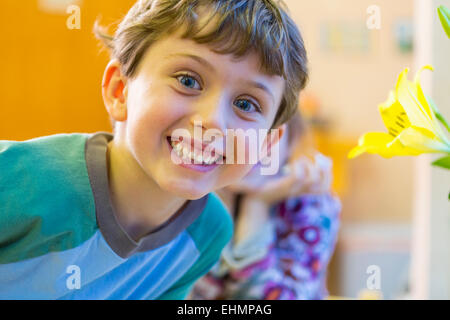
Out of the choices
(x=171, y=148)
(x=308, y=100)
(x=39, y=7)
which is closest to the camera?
(x=171, y=148)

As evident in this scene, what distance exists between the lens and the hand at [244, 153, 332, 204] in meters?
1.01

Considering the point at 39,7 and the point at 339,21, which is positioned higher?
the point at 339,21

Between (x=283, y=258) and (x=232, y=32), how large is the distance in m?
0.58

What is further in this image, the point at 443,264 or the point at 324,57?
the point at 324,57

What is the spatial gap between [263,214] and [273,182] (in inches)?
2.5

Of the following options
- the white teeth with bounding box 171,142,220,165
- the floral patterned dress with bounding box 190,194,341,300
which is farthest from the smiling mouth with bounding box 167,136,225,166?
the floral patterned dress with bounding box 190,194,341,300

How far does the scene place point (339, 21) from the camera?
2.40 metres

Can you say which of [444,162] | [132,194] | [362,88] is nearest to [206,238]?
[132,194]

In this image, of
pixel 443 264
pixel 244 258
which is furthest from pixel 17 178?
pixel 443 264

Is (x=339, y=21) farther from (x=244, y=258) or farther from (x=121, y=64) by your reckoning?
(x=121, y=64)

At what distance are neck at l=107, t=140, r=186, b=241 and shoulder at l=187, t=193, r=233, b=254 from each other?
Answer: 76 millimetres

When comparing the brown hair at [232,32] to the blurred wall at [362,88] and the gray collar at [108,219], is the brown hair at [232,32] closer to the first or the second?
the gray collar at [108,219]

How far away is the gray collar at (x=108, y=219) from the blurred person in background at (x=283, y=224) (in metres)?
0.31

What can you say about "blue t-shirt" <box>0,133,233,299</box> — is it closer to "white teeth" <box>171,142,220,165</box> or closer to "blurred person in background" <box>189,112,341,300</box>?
"white teeth" <box>171,142,220,165</box>
